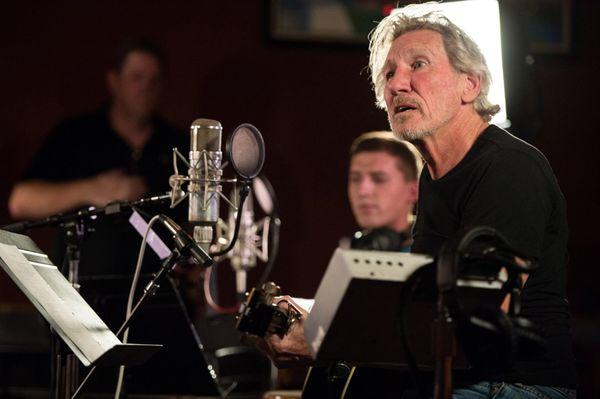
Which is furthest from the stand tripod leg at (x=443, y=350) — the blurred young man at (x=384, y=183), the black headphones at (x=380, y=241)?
the blurred young man at (x=384, y=183)

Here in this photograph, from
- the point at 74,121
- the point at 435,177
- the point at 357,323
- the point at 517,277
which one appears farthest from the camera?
the point at 74,121

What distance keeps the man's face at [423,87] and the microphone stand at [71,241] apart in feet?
2.12

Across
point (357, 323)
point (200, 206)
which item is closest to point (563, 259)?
point (357, 323)

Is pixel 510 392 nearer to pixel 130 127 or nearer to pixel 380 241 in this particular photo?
pixel 380 241

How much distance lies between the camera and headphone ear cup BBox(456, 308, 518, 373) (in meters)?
1.74

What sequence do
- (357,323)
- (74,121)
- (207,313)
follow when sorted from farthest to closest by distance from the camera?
(74,121), (207,313), (357,323)

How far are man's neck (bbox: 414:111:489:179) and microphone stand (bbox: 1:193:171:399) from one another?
2.27 feet

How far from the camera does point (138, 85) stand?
4621 millimetres

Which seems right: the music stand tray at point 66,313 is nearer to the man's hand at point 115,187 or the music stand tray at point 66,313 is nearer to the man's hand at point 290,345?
the man's hand at point 290,345

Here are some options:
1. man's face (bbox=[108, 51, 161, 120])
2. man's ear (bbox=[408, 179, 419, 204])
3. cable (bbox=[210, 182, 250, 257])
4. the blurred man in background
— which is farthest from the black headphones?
cable (bbox=[210, 182, 250, 257])

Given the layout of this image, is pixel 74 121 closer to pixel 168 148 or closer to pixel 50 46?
pixel 168 148

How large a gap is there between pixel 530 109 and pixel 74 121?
2.11 m

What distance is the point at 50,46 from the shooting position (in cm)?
546

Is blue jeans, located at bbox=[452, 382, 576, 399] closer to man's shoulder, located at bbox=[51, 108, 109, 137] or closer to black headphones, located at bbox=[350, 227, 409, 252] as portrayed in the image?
black headphones, located at bbox=[350, 227, 409, 252]
